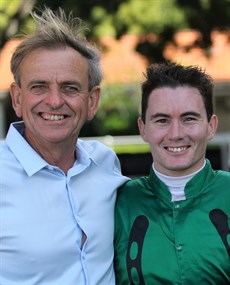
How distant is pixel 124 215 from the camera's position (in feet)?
11.1

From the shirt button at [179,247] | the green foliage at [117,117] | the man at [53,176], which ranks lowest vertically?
the green foliage at [117,117]

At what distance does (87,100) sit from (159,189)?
57 cm

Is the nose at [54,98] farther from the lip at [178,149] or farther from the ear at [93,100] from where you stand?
the lip at [178,149]

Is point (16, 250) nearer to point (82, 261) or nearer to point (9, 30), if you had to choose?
point (82, 261)

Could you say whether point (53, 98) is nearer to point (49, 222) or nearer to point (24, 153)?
point (24, 153)

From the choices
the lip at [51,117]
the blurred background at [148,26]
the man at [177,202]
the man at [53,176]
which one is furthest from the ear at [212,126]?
the blurred background at [148,26]

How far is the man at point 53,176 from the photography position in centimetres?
299

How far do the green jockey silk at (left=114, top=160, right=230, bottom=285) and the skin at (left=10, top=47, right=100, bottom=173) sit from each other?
0.46 metres

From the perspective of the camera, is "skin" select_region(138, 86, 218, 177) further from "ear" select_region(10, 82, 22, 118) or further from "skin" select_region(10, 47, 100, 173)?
"ear" select_region(10, 82, 22, 118)

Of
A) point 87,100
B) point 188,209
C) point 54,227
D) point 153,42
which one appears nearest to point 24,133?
point 87,100

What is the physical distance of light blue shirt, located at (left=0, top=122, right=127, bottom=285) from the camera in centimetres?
298

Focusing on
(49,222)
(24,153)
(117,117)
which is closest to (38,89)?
(24,153)

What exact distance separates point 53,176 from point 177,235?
66cm

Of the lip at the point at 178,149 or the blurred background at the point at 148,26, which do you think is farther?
the blurred background at the point at 148,26
